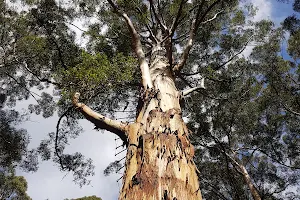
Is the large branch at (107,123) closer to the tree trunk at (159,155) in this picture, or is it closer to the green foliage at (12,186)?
the tree trunk at (159,155)

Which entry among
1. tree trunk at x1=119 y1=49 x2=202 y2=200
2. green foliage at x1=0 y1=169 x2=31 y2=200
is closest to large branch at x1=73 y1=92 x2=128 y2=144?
tree trunk at x1=119 y1=49 x2=202 y2=200

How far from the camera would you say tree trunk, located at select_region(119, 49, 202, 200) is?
8.89 feet

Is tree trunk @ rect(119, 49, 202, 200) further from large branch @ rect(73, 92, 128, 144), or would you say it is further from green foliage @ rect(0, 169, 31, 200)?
green foliage @ rect(0, 169, 31, 200)

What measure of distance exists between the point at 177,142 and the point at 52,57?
667 centimetres

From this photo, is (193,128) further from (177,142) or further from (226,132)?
(177,142)

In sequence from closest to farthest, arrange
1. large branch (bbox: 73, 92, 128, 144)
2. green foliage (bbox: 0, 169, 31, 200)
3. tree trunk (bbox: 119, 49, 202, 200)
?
tree trunk (bbox: 119, 49, 202, 200)
large branch (bbox: 73, 92, 128, 144)
green foliage (bbox: 0, 169, 31, 200)

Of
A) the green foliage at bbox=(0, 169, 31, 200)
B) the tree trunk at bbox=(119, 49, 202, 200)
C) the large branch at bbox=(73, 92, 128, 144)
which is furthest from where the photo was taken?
the green foliage at bbox=(0, 169, 31, 200)

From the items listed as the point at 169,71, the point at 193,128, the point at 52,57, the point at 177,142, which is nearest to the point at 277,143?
the point at 193,128

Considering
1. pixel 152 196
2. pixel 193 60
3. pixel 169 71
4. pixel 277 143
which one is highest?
pixel 193 60

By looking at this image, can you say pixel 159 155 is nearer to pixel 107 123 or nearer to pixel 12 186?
pixel 107 123

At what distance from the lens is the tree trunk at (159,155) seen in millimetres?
2711

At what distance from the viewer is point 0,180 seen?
48.7 feet

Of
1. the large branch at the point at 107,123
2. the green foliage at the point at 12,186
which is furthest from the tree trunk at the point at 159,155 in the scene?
the green foliage at the point at 12,186

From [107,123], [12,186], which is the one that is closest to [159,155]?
[107,123]
